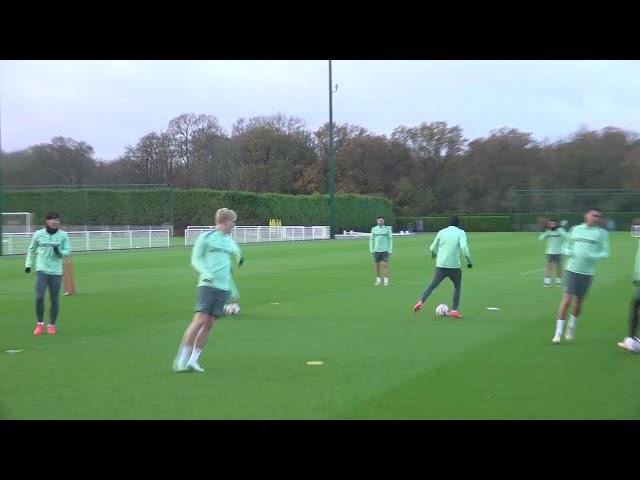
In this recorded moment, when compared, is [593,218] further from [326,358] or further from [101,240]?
[101,240]

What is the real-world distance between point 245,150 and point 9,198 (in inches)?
1576

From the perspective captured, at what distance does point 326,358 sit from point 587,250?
3825 millimetres

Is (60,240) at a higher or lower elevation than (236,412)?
higher

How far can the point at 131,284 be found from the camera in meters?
19.4

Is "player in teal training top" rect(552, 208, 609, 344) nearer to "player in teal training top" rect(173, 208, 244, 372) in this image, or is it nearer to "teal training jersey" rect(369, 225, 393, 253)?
"player in teal training top" rect(173, 208, 244, 372)

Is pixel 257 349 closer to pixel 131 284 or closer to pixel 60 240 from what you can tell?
pixel 60 240

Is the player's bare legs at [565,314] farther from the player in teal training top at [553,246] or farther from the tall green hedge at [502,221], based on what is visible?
the tall green hedge at [502,221]

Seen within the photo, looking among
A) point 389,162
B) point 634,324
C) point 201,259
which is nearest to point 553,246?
point 634,324

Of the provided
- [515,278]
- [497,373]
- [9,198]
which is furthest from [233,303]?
[9,198]

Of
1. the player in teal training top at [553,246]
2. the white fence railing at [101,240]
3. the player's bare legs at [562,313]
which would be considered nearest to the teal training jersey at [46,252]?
the player's bare legs at [562,313]

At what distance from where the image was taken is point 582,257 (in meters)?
9.89

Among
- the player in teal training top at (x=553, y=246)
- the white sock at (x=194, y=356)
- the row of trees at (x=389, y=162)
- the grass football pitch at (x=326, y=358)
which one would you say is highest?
the row of trees at (x=389, y=162)

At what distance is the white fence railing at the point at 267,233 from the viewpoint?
45.4m

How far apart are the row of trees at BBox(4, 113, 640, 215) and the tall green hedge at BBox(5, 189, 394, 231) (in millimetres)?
8757
